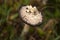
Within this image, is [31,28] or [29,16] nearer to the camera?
[29,16]

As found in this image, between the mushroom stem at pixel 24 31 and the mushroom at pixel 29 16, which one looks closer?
the mushroom at pixel 29 16

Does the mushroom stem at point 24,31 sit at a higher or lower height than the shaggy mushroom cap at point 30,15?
lower

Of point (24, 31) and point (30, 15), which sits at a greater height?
point (30, 15)

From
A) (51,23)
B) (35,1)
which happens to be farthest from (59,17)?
(35,1)

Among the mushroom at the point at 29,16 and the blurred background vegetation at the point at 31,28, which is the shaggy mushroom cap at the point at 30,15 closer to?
the mushroom at the point at 29,16

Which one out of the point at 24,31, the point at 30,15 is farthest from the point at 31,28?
the point at 30,15

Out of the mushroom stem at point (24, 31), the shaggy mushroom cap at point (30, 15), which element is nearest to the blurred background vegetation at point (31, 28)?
the mushroom stem at point (24, 31)

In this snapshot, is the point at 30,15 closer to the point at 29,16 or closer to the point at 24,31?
the point at 29,16
